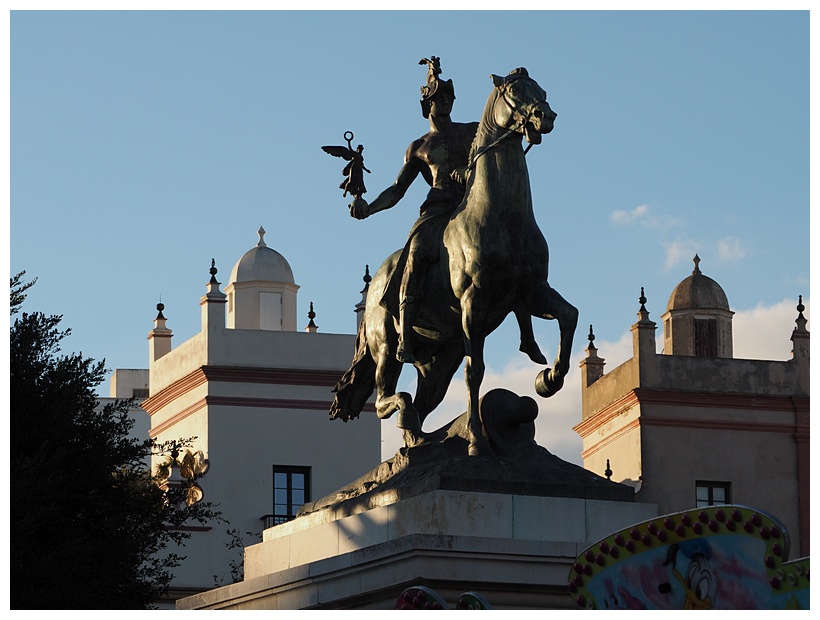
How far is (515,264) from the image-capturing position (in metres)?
13.5

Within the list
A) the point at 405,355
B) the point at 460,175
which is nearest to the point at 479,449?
the point at 405,355

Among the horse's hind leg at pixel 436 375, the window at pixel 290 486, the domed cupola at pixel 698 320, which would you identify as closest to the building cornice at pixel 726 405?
the domed cupola at pixel 698 320

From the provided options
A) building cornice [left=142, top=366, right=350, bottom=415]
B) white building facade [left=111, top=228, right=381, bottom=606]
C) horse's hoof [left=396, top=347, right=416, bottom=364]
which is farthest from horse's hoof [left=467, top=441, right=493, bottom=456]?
building cornice [left=142, top=366, right=350, bottom=415]

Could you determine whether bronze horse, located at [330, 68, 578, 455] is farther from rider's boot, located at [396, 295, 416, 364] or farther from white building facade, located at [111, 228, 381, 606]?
white building facade, located at [111, 228, 381, 606]

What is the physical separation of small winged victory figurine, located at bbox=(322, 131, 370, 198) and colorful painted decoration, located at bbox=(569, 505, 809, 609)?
4.39 m

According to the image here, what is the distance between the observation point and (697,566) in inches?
401

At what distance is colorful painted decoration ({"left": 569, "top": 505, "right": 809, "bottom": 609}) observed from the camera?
9.77 m

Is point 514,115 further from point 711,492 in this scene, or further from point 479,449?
point 711,492

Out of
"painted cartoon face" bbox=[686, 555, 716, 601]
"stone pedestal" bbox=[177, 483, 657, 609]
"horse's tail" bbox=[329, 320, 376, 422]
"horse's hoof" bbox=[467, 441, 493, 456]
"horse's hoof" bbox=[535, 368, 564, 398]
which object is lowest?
"painted cartoon face" bbox=[686, 555, 716, 601]

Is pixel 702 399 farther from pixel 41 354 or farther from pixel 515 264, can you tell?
pixel 515 264

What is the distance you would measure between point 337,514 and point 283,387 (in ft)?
80.9

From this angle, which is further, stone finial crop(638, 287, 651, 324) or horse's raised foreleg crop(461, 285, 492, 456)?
stone finial crop(638, 287, 651, 324)

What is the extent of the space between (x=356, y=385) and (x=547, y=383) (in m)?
1.89

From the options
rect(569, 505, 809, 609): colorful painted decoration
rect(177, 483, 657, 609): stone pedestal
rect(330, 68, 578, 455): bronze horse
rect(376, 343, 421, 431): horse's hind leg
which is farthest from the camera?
rect(376, 343, 421, 431): horse's hind leg
